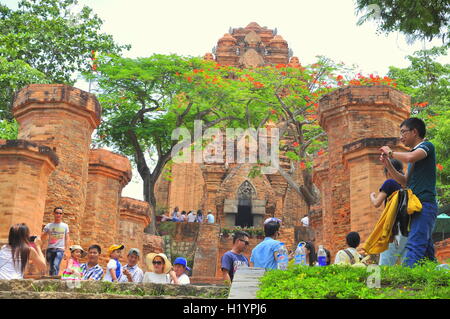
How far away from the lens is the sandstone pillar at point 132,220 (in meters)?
19.8

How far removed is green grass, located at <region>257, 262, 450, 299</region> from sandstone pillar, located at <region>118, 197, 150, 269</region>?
13.7 m

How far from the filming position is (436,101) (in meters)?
22.7

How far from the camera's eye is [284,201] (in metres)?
39.7

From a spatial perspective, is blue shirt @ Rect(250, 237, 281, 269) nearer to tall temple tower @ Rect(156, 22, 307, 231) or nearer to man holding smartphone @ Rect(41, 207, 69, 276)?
man holding smartphone @ Rect(41, 207, 69, 276)

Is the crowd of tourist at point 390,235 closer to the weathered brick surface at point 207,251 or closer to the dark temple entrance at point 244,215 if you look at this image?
the weathered brick surface at point 207,251

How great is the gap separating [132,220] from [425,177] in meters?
13.9

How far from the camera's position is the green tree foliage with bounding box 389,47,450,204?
2161 centimetres

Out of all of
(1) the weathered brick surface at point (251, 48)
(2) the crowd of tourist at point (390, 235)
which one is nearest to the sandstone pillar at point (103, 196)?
(2) the crowd of tourist at point (390, 235)

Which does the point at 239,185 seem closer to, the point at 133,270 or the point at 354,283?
the point at 133,270

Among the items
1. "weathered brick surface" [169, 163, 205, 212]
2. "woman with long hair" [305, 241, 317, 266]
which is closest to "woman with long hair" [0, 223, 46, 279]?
"woman with long hair" [305, 241, 317, 266]

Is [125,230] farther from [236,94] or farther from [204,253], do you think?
[236,94]

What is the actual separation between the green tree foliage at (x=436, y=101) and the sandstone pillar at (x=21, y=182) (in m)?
10.7
